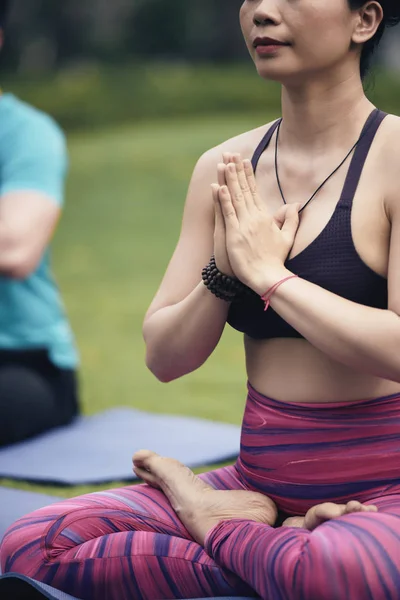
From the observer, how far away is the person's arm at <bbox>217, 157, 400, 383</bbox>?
7.46 feet

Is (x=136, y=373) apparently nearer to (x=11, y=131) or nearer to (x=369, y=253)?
(x=11, y=131)

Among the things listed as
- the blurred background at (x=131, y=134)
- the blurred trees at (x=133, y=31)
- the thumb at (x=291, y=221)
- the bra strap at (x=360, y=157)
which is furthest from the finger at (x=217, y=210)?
the blurred trees at (x=133, y=31)

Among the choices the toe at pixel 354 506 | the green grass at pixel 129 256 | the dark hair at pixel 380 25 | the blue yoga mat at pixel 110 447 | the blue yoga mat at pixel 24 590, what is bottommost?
the green grass at pixel 129 256

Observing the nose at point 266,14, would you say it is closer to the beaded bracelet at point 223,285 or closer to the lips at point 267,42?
the lips at point 267,42

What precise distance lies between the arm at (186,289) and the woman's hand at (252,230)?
8.4 inches

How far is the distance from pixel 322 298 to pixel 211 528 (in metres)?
0.60

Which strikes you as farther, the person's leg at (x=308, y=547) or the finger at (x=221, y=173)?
the finger at (x=221, y=173)

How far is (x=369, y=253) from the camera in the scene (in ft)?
7.79

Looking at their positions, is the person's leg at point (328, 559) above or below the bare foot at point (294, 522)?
above

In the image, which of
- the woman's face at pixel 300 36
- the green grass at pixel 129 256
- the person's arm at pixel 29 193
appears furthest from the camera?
the green grass at pixel 129 256

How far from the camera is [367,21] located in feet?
8.06

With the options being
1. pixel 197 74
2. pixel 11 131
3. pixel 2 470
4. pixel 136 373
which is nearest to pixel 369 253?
pixel 2 470

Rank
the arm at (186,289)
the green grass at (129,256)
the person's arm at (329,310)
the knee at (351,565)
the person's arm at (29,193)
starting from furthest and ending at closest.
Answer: the green grass at (129,256), the person's arm at (29,193), the arm at (186,289), the person's arm at (329,310), the knee at (351,565)

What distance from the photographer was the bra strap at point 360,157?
7.90ft
